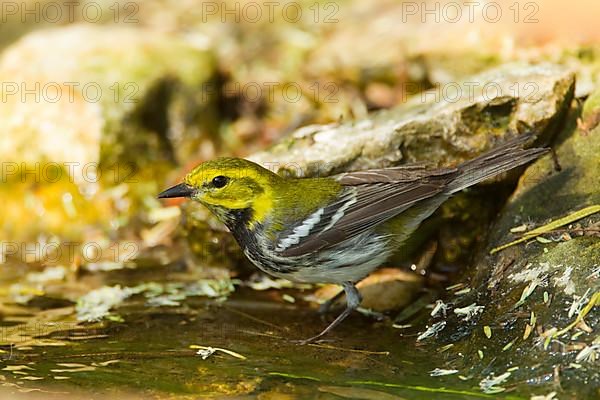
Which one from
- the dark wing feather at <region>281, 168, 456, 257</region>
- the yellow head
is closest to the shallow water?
the dark wing feather at <region>281, 168, 456, 257</region>

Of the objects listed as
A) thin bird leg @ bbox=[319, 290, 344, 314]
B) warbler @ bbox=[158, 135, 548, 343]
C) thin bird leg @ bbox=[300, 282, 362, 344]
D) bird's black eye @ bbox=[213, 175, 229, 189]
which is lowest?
thin bird leg @ bbox=[319, 290, 344, 314]

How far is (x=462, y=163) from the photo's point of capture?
18.1ft

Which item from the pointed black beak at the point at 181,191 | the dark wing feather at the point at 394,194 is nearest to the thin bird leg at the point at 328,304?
the dark wing feather at the point at 394,194

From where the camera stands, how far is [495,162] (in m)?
5.35

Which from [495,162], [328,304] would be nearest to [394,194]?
[495,162]

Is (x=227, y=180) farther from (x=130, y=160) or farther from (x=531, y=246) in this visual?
(x=130, y=160)

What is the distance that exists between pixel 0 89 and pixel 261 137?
102 inches

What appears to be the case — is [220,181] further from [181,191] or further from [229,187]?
[181,191]

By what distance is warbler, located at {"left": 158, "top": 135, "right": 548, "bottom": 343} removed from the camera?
17.7ft

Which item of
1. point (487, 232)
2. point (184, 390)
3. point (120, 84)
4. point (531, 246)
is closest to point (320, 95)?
point (120, 84)

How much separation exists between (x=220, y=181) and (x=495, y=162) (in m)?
1.73

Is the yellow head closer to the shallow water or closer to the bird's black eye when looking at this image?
the bird's black eye

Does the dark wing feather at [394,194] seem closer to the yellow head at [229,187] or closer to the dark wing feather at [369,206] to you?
the dark wing feather at [369,206]

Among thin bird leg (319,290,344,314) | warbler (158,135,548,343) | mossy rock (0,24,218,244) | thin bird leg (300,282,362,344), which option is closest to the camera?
warbler (158,135,548,343)
